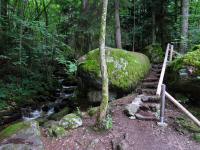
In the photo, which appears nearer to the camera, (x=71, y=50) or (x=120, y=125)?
(x=120, y=125)

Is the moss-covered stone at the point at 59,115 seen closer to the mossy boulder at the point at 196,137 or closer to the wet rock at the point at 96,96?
the wet rock at the point at 96,96

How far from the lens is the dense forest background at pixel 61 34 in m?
12.1

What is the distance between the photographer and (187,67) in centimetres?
748

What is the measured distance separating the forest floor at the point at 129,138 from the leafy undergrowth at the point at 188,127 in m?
0.13

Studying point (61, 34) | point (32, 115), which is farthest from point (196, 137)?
point (61, 34)

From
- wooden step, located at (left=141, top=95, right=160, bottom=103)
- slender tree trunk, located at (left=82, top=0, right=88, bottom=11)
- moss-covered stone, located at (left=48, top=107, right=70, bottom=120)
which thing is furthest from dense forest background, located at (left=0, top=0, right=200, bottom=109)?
wooden step, located at (left=141, top=95, right=160, bottom=103)

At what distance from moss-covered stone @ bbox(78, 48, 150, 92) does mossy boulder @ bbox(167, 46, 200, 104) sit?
1677 millimetres

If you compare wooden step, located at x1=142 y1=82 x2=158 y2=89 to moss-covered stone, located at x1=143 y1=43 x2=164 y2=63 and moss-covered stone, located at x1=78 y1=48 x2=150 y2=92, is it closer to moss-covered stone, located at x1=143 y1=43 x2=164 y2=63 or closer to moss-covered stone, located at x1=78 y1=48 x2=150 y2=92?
moss-covered stone, located at x1=78 y1=48 x2=150 y2=92

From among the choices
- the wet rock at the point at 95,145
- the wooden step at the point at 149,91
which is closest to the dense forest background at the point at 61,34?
the wooden step at the point at 149,91

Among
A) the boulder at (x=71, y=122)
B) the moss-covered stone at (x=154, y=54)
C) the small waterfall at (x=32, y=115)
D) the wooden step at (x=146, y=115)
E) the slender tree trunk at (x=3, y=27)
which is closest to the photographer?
the boulder at (x=71, y=122)

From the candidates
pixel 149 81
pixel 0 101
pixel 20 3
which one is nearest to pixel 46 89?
pixel 0 101

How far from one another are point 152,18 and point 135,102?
11.0 meters

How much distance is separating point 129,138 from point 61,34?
10887mm

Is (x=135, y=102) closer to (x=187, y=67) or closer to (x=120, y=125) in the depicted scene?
(x=120, y=125)
